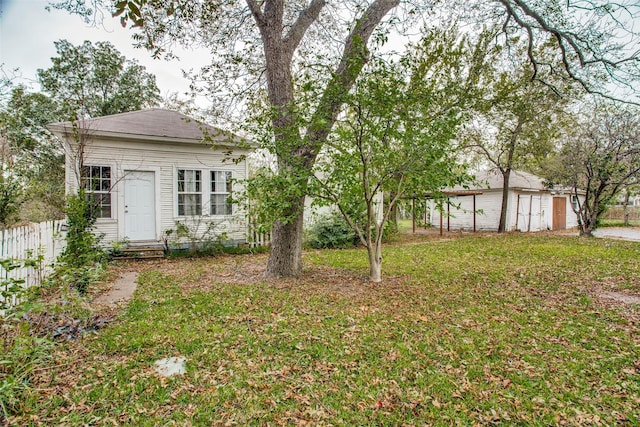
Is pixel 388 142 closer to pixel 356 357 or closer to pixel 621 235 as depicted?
pixel 356 357

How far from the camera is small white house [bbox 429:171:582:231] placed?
1741 cm

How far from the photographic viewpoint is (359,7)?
22.8 feet

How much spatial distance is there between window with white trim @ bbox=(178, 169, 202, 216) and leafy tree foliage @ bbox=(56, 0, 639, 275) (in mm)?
3216

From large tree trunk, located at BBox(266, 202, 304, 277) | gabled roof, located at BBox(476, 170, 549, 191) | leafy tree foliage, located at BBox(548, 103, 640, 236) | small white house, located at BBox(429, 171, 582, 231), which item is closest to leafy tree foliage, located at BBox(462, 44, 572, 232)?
leafy tree foliage, located at BBox(548, 103, 640, 236)

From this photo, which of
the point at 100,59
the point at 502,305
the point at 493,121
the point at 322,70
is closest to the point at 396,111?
the point at 322,70

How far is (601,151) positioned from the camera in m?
11.9

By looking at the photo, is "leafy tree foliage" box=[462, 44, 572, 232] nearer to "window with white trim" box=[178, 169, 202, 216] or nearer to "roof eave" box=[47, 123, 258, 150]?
"roof eave" box=[47, 123, 258, 150]

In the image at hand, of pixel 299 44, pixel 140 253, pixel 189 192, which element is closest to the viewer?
pixel 299 44

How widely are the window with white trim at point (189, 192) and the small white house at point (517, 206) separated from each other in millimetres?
12174

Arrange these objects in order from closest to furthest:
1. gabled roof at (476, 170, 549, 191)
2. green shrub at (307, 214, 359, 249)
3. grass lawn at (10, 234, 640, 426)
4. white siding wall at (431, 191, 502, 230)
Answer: grass lawn at (10, 234, 640, 426) < green shrub at (307, 214, 359, 249) < gabled roof at (476, 170, 549, 191) < white siding wall at (431, 191, 502, 230)

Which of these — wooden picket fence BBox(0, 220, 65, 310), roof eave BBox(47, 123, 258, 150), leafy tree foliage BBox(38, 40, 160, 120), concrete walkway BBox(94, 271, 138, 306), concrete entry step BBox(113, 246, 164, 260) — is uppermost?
leafy tree foliage BBox(38, 40, 160, 120)

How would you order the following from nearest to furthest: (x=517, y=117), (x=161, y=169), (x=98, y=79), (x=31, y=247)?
(x=31, y=247) < (x=161, y=169) < (x=517, y=117) < (x=98, y=79)

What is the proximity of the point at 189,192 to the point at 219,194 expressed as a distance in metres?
0.87

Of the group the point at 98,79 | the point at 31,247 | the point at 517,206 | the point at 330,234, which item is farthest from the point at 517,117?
the point at 98,79
